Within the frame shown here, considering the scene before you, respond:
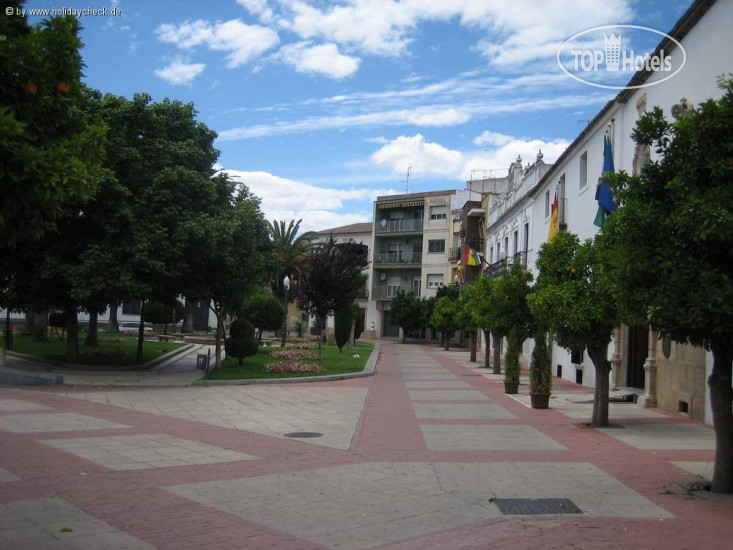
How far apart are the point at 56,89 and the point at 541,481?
6.77 m

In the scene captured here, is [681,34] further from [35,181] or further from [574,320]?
[35,181]

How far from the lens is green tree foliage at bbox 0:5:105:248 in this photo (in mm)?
4891

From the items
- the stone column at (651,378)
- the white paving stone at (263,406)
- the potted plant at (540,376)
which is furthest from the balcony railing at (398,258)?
the potted plant at (540,376)

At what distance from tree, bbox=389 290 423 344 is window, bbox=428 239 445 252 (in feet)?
26.8

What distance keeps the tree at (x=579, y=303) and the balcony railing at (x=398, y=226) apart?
57811 millimetres

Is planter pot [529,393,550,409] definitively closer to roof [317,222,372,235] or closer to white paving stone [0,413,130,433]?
white paving stone [0,413,130,433]

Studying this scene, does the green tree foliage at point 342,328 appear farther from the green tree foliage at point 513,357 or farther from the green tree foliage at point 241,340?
the green tree foliage at point 513,357

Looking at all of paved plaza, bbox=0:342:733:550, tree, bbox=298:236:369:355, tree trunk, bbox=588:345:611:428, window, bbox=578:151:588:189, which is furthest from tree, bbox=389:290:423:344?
tree trunk, bbox=588:345:611:428

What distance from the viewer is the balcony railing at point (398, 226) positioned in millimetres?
71875

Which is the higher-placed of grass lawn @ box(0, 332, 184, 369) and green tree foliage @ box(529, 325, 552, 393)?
green tree foliage @ box(529, 325, 552, 393)

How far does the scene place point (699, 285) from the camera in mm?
7289

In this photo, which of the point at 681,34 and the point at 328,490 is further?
the point at 681,34

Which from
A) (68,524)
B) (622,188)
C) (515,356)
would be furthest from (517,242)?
(68,524)

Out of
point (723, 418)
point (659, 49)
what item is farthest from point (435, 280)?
point (723, 418)
